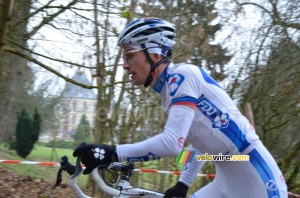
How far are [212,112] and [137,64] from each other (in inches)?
20.7

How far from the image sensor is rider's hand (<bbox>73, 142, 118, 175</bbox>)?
7.25ft

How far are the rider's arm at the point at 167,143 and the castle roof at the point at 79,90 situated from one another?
5.35 metres

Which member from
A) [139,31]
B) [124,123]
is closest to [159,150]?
[139,31]

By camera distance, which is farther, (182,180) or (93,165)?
(182,180)

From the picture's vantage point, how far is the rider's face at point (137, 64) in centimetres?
246

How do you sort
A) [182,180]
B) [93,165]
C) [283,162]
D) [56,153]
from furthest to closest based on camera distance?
1. [56,153]
2. [283,162]
3. [182,180]
4. [93,165]

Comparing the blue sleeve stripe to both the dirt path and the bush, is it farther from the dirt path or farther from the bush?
the bush

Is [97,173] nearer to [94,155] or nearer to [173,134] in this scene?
[94,155]

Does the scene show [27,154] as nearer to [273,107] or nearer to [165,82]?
[273,107]

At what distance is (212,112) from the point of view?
2.47 meters

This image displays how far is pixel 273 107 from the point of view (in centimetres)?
851

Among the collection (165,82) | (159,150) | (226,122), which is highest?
(165,82)

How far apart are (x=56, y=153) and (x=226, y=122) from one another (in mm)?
8453

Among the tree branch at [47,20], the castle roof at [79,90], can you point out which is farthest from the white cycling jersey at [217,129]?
the tree branch at [47,20]
